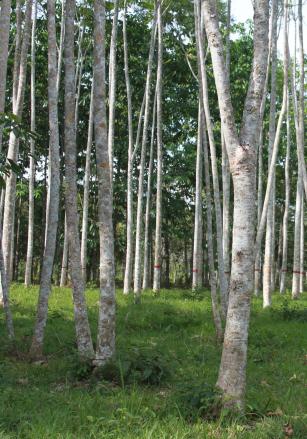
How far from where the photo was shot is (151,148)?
17.1 m

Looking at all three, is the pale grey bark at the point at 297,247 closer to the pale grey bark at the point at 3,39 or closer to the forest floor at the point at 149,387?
the forest floor at the point at 149,387

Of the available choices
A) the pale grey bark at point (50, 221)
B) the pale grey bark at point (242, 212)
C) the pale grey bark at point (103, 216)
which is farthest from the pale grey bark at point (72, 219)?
the pale grey bark at point (242, 212)

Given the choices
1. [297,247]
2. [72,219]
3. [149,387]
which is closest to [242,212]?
[149,387]

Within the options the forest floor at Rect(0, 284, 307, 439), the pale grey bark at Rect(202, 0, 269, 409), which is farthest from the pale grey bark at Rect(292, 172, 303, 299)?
the pale grey bark at Rect(202, 0, 269, 409)

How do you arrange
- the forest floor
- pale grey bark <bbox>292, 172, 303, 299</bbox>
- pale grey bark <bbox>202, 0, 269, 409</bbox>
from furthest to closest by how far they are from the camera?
1. pale grey bark <bbox>292, 172, 303, 299</bbox>
2. pale grey bark <bbox>202, 0, 269, 409</bbox>
3. the forest floor

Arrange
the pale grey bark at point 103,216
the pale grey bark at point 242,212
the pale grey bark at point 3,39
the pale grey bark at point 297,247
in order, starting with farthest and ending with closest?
the pale grey bark at point 297,247 → the pale grey bark at point 3,39 → the pale grey bark at point 103,216 → the pale grey bark at point 242,212

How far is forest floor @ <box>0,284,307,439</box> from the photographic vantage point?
4.38 metres

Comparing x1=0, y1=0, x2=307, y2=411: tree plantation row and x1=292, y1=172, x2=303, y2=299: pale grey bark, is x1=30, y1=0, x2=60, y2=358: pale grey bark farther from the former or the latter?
x1=292, y1=172, x2=303, y2=299: pale grey bark

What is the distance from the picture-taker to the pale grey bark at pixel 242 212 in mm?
4660

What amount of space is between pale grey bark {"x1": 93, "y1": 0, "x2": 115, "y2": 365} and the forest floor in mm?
292

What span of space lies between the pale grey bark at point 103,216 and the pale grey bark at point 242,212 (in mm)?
1770

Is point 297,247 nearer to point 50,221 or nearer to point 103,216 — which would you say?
point 50,221

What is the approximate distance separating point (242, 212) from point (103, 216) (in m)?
2.03

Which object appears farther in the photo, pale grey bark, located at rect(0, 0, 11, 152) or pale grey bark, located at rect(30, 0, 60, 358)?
pale grey bark, located at rect(30, 0, 60, 358)
